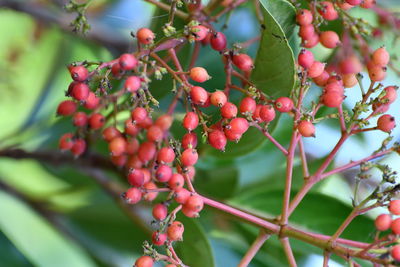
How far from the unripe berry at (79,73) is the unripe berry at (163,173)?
0.54ft

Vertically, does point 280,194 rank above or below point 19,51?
above

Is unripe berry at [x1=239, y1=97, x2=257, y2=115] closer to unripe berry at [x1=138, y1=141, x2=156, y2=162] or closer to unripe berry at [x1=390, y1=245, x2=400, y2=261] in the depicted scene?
unripe berry at [x1=138, y1=141, x2=156, y2=162]

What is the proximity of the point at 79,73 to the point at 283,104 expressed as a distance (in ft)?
0.96

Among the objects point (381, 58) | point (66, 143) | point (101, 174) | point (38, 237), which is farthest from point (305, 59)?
point (38, 237)

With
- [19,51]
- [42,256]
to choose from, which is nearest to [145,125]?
[42,256]

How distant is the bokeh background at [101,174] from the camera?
1161 mm

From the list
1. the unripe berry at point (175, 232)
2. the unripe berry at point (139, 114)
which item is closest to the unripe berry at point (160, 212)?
the unripe berry at point (175, 232)

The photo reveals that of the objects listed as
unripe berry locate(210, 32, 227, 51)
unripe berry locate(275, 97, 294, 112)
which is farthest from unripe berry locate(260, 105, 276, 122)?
unripe berry locate(210, 32, 227, 51)

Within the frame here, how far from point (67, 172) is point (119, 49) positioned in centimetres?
37

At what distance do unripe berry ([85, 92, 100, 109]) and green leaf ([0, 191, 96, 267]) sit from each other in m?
0.59

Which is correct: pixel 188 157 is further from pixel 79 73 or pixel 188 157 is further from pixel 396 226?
pixel 396 226

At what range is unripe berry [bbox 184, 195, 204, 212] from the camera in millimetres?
829

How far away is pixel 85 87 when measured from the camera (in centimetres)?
79

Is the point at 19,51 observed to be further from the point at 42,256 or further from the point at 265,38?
the point at 265,38
